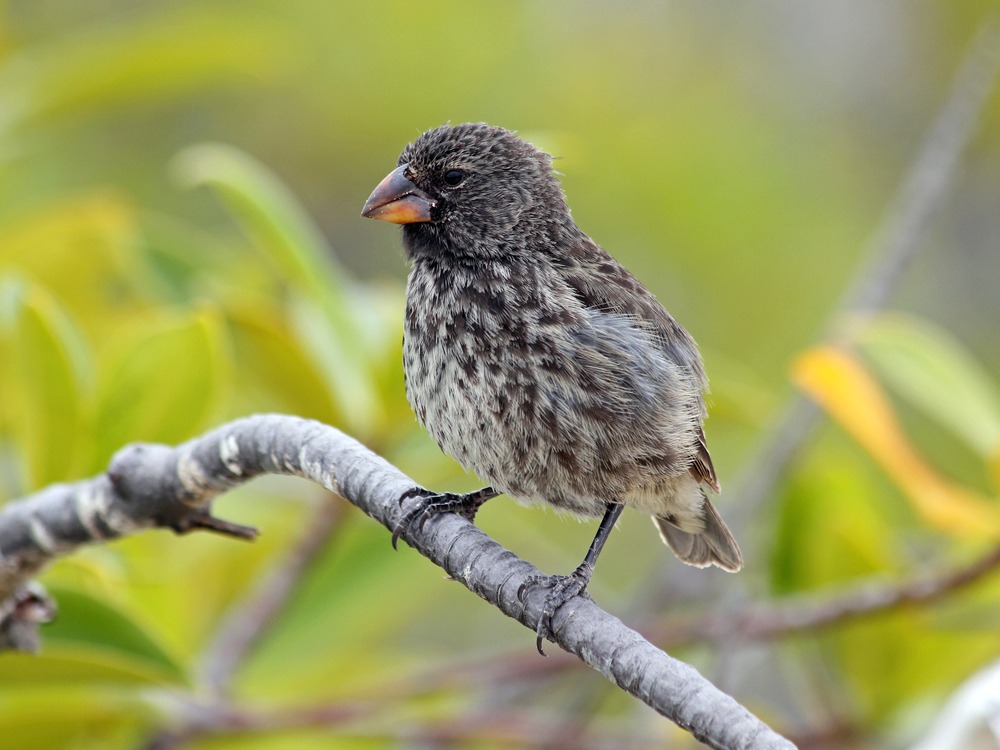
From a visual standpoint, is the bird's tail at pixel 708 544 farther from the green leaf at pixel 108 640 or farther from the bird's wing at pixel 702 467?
the green leaf at pixel 108 640

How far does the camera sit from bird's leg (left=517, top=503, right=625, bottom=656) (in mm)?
2135

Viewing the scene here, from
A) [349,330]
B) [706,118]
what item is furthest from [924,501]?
[706,118]

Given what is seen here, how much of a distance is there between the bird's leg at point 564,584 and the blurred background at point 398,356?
0.48 metres

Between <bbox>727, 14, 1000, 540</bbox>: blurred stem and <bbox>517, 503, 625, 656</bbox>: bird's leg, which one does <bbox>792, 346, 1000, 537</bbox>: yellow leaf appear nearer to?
<bbox>727, 14, 1000, 540</bbox>: blurred stem

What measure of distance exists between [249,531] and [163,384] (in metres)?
0.71

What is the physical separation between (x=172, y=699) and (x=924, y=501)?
1859mm

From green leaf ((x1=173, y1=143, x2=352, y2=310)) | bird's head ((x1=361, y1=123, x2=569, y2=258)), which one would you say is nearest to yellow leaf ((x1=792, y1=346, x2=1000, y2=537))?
bird's head ((x1=361, y1=123, x2=569, y2=258))

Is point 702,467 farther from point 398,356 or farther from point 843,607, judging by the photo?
point 398,356

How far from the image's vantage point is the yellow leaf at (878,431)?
10.3ft

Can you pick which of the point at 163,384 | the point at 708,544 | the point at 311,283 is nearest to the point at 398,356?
the point at 311,283

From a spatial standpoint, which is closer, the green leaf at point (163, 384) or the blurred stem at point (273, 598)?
the green leaf at point (163, 384)

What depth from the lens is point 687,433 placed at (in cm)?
296

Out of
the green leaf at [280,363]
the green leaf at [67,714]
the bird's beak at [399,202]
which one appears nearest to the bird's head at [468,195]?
the bird's beak at [399,202]

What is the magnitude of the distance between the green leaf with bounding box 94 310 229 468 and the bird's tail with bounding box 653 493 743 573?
1167 mm
